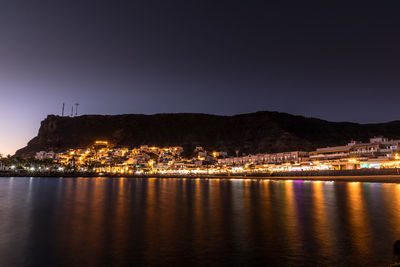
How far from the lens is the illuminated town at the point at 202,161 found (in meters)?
85.0

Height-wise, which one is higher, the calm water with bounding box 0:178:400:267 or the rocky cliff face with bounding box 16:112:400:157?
the rocky cliff face with bounding box 16:112:400:157

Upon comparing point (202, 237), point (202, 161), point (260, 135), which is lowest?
point (202, 237)

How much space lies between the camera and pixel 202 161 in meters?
148

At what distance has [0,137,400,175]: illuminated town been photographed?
279 feet

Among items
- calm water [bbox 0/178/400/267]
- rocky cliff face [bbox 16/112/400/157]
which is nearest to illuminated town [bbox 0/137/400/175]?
rocky cliff face [bbox 16/112/400/157]

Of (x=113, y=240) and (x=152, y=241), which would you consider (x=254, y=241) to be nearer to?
(x=152, y=241)

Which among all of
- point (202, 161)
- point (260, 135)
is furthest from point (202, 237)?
point (260, 135)

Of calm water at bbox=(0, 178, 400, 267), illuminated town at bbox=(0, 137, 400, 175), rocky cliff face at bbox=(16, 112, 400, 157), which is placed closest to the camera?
calm water at bbox=(0, 178, 400, 267)

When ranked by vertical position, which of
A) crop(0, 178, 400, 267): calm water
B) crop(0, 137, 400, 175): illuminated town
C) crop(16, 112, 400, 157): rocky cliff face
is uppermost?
crop(16, 112, 400, 157): rocky cliff face

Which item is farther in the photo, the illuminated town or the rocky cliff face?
the rocky cliff face

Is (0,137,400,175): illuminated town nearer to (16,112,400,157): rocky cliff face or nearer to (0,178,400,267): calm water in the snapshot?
(16,112,400,157): rocky cliff face

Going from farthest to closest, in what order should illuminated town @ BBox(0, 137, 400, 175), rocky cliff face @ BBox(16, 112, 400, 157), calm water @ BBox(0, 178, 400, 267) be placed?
1. rocky cliff face @ BBox(16, 112, 400, 157)
2. illuminated town @ BBox(0, 137, 400, 175)
3. calm water @ BBox(0, 178, 400, 267)

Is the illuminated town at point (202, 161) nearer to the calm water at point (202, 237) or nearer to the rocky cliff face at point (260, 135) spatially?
the rocky cliff face at point (260, 135)

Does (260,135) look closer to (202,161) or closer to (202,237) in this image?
(202,161)
